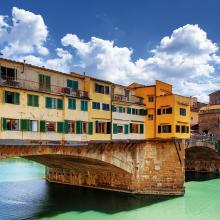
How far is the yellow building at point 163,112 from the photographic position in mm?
36222

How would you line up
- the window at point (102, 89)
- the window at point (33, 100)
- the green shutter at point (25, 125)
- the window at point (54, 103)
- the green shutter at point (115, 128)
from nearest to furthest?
the green shutter at point (25, 125), the window at point (33, 100), the window at point (54, 103), the window at point (102, 89), the green shutter at point (115, 128)

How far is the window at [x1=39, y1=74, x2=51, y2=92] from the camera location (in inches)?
1081

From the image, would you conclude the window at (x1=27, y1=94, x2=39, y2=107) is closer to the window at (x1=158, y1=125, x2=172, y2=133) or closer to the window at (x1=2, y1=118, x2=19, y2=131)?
the window at (x1=2, y1=118, x2=19, y2=131)

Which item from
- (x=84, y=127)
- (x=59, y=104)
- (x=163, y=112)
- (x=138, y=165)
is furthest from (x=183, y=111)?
(x=59, y=104)

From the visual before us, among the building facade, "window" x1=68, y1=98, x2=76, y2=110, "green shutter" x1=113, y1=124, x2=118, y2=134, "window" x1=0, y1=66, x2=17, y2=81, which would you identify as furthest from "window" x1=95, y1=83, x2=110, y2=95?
"window" x1=0, y1=66, x2=17, y2=81

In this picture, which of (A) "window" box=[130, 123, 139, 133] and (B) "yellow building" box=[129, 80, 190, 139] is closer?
(A) "window" box=[130, 123, 139, 133]

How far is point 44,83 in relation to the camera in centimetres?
2770

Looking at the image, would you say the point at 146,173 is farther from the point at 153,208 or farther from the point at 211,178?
the point at 211,178

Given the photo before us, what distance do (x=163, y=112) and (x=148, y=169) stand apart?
6.83m

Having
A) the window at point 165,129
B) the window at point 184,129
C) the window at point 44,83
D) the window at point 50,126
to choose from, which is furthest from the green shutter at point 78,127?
the window at point 184,129

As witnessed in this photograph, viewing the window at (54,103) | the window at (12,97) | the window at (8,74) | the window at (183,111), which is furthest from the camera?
the window at (183,111)

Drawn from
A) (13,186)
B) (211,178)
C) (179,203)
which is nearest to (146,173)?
(179,203)

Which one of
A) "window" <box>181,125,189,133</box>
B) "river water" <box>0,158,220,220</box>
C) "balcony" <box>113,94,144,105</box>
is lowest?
"river water" <box>0,158,220,220</box>

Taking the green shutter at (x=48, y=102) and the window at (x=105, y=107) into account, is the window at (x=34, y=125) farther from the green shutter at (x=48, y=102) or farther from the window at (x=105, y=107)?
the window at (x=105, y=107)
